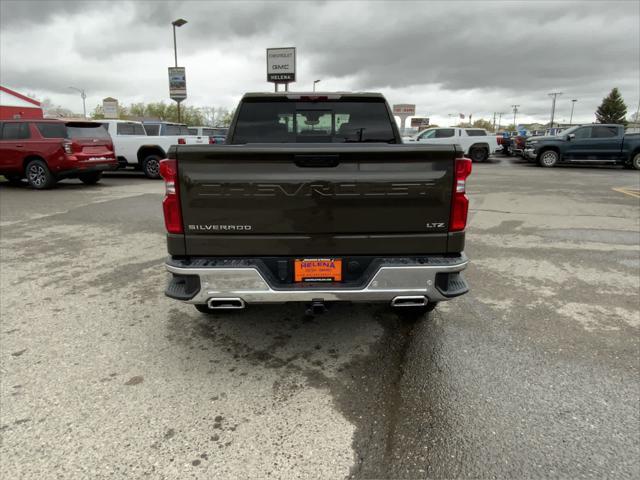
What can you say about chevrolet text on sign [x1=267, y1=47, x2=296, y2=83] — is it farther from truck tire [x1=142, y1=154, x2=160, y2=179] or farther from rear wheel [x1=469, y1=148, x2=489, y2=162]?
truck tire [x1=142, y1=154, x2=160, y2=179]

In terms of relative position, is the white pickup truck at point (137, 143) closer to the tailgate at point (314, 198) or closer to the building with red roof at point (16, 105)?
the tailgate at point (314, 198)

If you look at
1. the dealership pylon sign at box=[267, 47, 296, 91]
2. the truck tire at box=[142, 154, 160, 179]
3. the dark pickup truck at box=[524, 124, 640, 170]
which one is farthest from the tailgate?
the dealership pylon sign at box=[267, 47, 296, 91]

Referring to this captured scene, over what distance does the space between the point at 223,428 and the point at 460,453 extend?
130 cm

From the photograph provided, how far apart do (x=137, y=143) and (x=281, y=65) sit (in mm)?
16953

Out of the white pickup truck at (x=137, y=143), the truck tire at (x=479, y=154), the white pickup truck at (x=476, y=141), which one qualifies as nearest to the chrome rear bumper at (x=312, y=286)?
the white pickup truck at (x=137, y=143)

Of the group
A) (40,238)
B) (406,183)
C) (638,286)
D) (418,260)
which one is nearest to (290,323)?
(418,260)

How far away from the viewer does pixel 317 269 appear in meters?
2.86

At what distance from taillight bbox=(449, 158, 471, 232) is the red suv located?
1131 cm

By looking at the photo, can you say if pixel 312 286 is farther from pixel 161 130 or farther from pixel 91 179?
pixel 161 130

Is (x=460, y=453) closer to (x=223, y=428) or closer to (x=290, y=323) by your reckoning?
(x=223, y=428)

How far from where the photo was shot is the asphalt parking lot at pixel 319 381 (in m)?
2.21

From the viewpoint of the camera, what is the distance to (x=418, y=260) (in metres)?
2.86

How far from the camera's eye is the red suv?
1117 cm

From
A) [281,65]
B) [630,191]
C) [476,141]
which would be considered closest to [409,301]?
[630,191]
